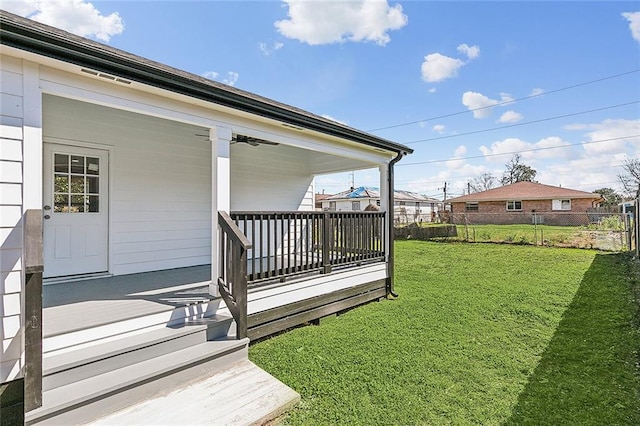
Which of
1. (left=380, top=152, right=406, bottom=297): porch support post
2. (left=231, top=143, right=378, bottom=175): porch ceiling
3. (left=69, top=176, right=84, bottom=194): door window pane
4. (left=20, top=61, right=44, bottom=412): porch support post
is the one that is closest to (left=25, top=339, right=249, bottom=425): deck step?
(left=20, top=61, right=44, bottom=412): porch support post

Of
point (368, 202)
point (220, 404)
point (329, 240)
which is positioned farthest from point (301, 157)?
point (368, 202)

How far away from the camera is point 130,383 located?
7.70 feet

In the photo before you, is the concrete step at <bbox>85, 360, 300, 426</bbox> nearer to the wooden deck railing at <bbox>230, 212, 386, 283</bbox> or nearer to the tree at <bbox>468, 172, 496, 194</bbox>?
the wooden deck railing at <bbox>230, 212, 386, 283</bbox>

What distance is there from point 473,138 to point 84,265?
36941mm

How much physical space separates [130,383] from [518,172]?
49.4 m

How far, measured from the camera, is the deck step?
81.8 inches

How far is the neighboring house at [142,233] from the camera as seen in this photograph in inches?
87.1

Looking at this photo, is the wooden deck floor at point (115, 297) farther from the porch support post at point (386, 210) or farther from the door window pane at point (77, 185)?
the porch support post at point (386, 210)

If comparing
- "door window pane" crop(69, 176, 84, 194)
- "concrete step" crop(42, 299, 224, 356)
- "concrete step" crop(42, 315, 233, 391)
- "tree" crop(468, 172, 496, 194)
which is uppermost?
"tree" crop(468, 172, 496, 194)

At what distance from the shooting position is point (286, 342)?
148 inches

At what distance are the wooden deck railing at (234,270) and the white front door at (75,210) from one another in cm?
229

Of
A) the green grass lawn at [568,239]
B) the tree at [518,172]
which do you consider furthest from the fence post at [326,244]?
the tree at [518,172]

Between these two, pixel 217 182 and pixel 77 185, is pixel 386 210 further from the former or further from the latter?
pixel 77 185

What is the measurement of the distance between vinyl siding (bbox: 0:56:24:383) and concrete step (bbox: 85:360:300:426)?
30.8 inches
